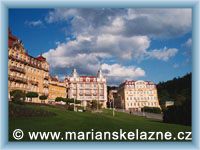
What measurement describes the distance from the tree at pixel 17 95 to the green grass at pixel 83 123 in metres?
0.38

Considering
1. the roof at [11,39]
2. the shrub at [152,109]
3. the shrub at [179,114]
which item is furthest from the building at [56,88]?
the shrub at [179,114]

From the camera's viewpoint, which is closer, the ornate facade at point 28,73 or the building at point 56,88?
the ornate facade at point 28,73

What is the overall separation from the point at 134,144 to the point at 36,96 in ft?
10.6

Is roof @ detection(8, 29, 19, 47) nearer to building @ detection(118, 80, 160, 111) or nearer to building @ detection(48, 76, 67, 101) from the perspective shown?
building @ detection(48, 76, 67, 101)

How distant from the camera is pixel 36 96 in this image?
14.9 metres

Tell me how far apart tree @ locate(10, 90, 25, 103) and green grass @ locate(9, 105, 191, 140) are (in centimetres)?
38

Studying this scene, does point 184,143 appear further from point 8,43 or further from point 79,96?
point 8,43

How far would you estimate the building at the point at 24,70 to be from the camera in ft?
46.0

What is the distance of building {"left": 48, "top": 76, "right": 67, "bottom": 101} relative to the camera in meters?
14.8

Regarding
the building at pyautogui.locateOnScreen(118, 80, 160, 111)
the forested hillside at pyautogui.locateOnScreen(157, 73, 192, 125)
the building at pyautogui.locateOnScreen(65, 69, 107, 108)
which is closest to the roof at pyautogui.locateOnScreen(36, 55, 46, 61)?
the building at pyautogui.locateOnScreen(65, 69, 107, 108)

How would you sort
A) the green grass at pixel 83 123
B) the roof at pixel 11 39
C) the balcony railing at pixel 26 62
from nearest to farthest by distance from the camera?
1. the roof at pixel 11 39
2. the green grass at pixel 83 123
3. the balcony railing at pixel 26 62

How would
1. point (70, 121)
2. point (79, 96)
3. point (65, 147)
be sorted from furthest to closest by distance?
point (79, 96), point (70, 121), point (65, 147)

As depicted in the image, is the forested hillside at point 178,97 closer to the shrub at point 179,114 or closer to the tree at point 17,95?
the shrub at point 179,114
